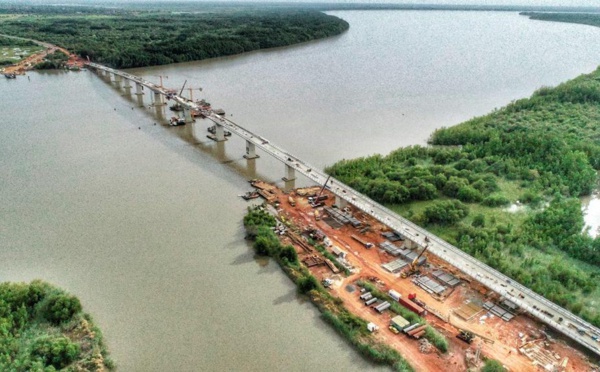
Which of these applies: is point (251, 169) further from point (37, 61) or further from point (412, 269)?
point (37, 61)

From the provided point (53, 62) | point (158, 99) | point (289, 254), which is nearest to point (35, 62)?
point (53, 62)

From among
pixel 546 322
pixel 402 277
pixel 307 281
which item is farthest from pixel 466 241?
pixel 307 281

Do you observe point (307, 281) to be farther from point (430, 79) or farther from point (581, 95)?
point (430, 79)

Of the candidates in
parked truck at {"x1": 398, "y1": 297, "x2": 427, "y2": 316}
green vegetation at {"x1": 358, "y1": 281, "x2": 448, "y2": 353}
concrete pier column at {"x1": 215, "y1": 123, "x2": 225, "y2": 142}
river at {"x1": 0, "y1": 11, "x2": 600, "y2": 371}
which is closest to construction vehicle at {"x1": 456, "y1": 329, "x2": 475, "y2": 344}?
green vegetation at {"x1": 358, "y1": 281, "x2": 448, "y2": 353}

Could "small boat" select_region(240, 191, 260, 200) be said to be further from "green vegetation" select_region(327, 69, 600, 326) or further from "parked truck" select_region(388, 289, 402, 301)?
"parked truck" select_region(388, 289, 402, 301)

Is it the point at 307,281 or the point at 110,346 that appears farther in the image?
the point at 307,281
